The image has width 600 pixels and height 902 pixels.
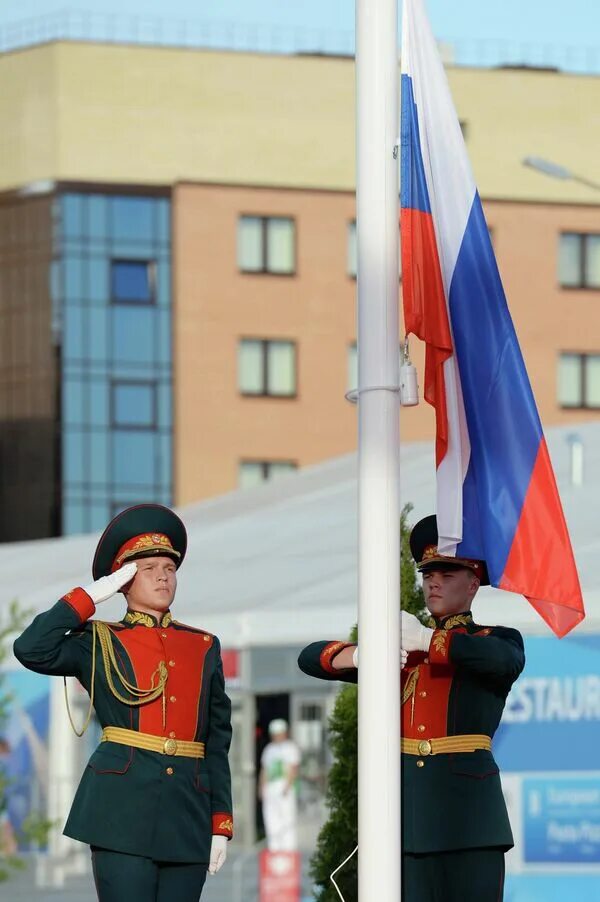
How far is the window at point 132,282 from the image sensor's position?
43188 millimetres

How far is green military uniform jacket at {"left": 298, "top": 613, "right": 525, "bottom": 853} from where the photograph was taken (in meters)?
5.33

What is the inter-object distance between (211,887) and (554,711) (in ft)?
15.2

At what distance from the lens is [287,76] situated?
142 ft

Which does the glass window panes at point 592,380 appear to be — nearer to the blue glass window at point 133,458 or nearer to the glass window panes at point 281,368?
the glass window panes at point 281,368

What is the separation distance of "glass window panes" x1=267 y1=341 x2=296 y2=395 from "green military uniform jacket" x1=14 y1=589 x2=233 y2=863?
124 ft

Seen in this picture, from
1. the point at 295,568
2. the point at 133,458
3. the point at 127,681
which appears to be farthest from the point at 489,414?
the point at 133,458

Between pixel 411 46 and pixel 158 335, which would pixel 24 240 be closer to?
pixel 158 335

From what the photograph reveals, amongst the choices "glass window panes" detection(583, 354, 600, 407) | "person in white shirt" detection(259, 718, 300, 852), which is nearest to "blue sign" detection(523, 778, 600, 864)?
"person in white shirt" detection(259, 718, 300, 852)

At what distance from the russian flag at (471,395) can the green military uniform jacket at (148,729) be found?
2.72 feet

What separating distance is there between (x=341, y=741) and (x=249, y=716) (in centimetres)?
814

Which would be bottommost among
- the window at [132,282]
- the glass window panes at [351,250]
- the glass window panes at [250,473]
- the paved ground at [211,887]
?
the paved ground at [211,887]

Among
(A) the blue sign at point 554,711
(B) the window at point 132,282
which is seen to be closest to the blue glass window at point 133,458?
(B) the window at point 132,282

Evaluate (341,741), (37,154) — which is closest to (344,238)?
(37,154)

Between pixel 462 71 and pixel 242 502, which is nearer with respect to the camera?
pixel 242 502
